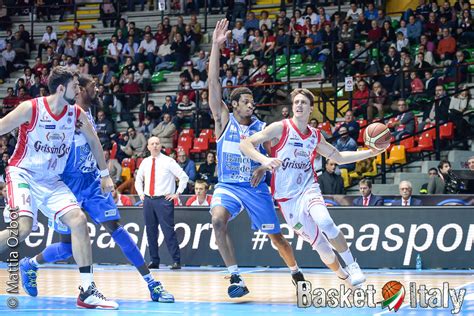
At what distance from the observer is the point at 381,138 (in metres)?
9.28

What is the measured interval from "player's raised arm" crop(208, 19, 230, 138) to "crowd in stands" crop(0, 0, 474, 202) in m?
7.79

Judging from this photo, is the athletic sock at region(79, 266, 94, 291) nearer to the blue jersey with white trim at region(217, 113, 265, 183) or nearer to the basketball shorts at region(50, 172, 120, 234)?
the basketball shorts at region(50, 172, 120, 234)

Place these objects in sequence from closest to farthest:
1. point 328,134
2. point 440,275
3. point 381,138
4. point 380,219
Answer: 1. point 381,138
2. point 440,275
3. point 380,219
4. point 328,134

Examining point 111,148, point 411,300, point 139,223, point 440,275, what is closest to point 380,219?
point 440,275

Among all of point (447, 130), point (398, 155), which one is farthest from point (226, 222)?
point (447, 130)

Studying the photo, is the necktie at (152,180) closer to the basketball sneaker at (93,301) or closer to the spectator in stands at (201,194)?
the spectator in stands at (201,194)

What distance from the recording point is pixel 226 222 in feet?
32.0

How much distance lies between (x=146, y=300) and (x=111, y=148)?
1367cm

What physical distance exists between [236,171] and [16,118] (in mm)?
2665

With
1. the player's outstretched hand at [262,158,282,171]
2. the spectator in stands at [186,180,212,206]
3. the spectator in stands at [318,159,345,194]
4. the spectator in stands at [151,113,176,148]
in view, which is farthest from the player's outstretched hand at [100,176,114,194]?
the spectator in stands at [151,113,176,148]

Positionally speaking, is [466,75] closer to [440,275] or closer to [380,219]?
[380,219]

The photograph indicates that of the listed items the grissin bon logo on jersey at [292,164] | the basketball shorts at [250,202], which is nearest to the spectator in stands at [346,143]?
the basketball shorts at [250,202]

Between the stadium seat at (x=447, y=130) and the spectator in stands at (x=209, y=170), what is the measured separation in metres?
5.12

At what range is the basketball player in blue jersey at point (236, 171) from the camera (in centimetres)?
A: 984
